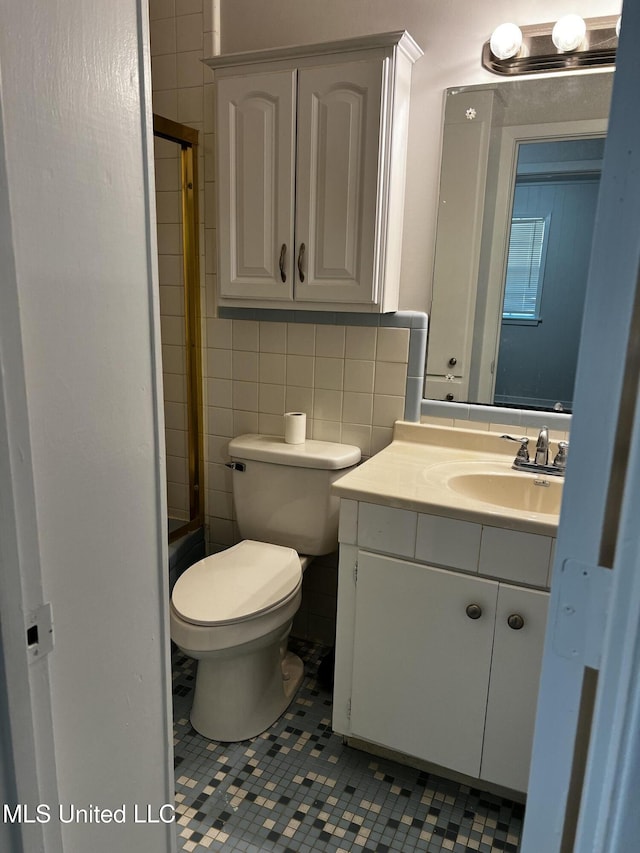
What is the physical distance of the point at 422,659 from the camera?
1.53m

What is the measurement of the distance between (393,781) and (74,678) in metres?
1.18

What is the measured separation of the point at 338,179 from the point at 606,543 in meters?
1.45

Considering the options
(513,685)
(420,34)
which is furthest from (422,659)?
(420,34)

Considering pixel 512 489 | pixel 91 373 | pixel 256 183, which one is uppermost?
pixel 256 183

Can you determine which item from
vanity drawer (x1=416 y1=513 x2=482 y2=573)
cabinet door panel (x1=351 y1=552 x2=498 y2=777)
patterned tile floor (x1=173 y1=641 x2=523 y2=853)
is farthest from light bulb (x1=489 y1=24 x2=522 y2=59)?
patterned tile floor (x1=173 y1=641 x2=523 y2=853)

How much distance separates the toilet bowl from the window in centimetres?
100

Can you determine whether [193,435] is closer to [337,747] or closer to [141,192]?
[337,747]

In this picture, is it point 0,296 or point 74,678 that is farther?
point 74,678

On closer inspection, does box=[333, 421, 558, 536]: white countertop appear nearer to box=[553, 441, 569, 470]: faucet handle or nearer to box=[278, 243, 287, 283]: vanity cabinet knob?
box=[553, 441, 569, 470]: faucet handle

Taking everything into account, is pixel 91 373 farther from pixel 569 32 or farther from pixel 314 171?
pixel 569 32

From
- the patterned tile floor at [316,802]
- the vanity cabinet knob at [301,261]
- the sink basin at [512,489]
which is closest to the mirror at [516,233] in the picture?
the sink basin at [512,489]

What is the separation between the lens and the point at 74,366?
0.76m

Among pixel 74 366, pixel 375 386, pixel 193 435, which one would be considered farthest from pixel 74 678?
pixel 193 435

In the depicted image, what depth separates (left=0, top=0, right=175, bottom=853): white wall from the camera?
0.68 m
